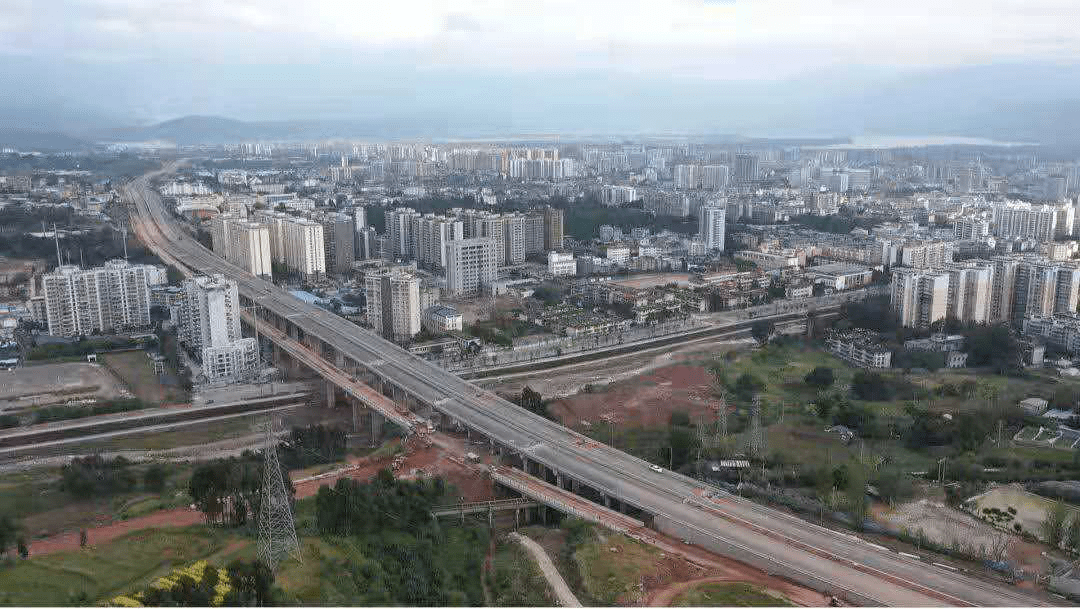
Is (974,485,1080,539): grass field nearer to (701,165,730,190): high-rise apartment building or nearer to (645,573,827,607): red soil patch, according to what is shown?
(645,573,827,607): red soil patch

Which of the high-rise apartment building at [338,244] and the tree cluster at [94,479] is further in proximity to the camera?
the high-rise apartment building at [338,244]

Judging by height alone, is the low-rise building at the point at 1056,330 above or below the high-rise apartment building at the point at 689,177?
below

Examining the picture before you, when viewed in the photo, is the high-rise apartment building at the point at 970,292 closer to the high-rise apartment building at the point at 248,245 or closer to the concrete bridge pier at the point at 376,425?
the concrete bridge pier at the point at 376,425

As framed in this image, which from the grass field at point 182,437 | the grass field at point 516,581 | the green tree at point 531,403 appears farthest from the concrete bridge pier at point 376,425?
the grass field at point 516,581

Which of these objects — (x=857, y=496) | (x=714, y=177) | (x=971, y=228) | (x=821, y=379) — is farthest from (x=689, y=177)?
(x=857, y=496)

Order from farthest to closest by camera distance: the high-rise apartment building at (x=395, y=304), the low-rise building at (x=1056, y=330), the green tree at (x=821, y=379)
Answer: the high-rise apartment building at (x=395, y=304)
the low-rise building at (x=1056, y=330)
the green tree at (x=821, y=379)

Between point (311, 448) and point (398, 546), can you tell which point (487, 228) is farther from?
point (398, 546)

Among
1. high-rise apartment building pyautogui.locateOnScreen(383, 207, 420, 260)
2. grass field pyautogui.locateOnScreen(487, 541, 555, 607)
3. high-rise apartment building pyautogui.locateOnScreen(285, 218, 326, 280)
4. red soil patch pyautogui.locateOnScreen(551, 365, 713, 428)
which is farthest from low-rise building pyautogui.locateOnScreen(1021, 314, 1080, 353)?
high-rise apartment building pyautogui.locateOnScreen(285, 218, 326, 280)
